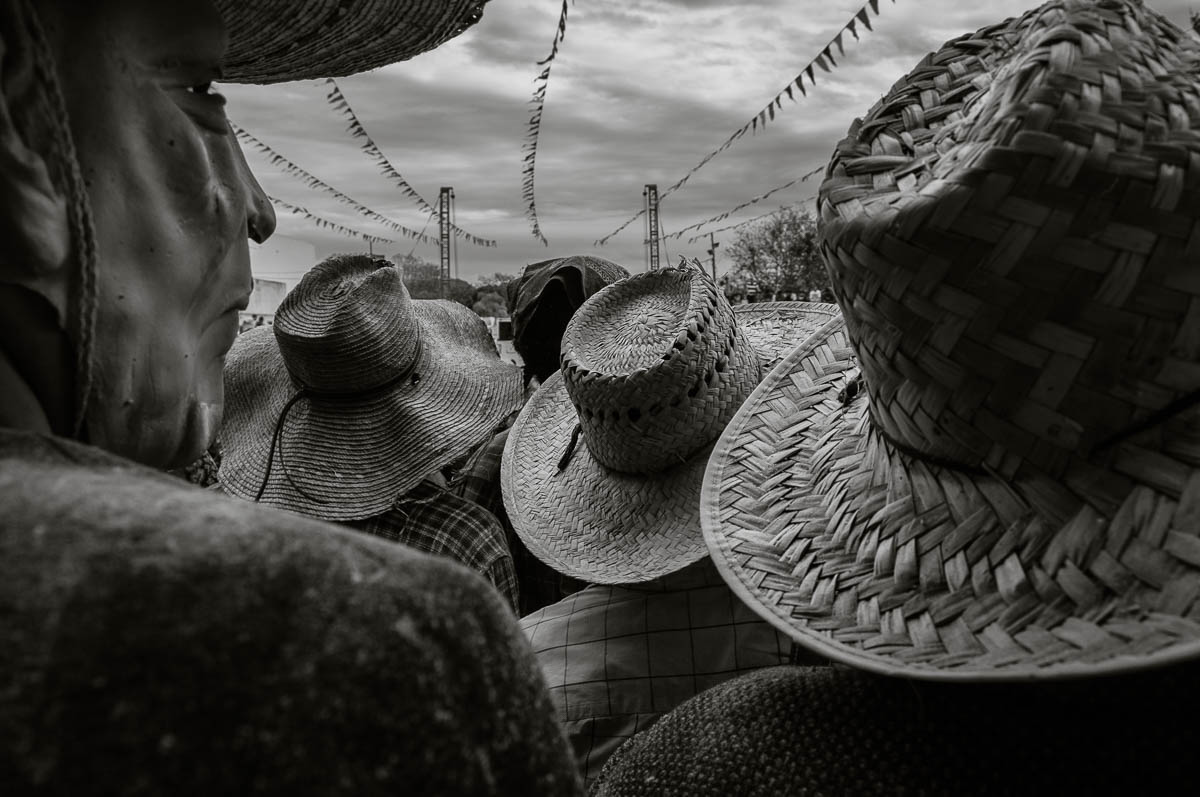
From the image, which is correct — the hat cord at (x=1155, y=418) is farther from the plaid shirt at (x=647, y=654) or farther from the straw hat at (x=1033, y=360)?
the plaid shirt at (x=647, y=654)

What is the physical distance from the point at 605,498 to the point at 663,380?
50cm

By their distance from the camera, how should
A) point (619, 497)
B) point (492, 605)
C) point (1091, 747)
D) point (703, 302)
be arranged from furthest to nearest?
point (619, 497) < point (703, 302) < point (1091, 747) < point (492, 605)

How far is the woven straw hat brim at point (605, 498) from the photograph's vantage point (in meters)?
2.27

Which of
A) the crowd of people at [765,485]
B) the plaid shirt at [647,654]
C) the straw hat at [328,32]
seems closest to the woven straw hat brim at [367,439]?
the plaid shirt at [647,654]

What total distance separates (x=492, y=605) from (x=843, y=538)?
80 centimetres

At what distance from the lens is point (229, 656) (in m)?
0.58

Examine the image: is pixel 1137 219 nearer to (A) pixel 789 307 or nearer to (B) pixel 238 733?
(B) pixel 238 733

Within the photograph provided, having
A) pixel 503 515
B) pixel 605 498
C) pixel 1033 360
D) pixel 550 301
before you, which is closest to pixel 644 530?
pixel 605 498

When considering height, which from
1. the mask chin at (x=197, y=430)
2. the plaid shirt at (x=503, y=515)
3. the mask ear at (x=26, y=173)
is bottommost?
the plaid shirt at (x=503, y=515)

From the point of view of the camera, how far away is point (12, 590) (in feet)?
1.86

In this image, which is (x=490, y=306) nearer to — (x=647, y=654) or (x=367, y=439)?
(x=367, y=439)

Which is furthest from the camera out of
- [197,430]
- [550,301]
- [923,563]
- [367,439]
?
[550,301]

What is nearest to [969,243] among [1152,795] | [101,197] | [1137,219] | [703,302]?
[1137,219]

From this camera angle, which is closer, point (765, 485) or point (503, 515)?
point (765, 485)
